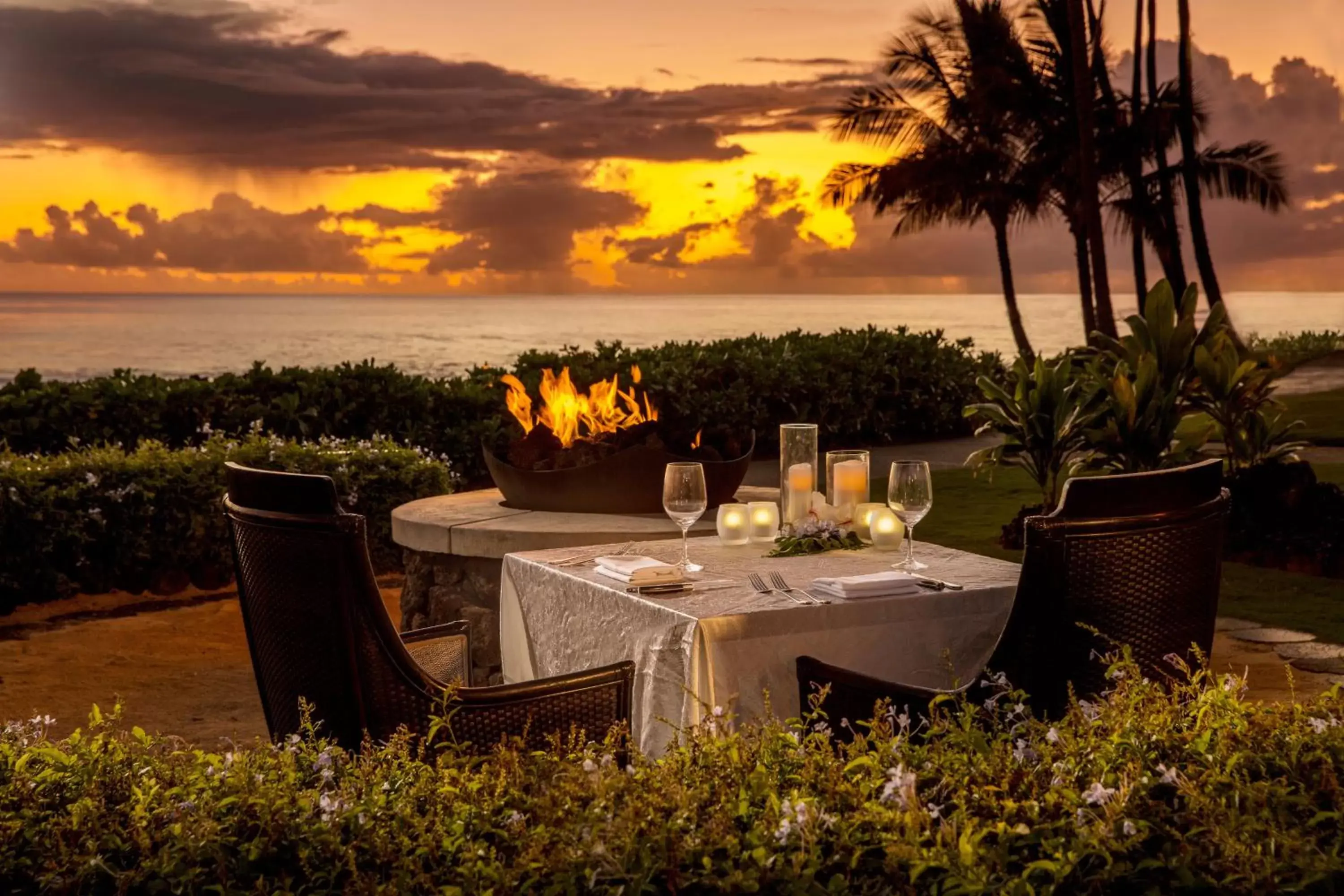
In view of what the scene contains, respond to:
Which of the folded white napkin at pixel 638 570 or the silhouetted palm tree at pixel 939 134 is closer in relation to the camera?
the folded white napkin at pixel 638 570

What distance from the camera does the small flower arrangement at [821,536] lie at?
166 inches

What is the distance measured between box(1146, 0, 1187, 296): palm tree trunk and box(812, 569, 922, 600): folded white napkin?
21.6 meters

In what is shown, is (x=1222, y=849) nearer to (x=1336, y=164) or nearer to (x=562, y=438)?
(x=562, y=438)

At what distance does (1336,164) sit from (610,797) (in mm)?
27403

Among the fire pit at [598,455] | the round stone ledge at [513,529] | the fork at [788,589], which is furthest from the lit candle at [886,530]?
the fire pit at [598,455]

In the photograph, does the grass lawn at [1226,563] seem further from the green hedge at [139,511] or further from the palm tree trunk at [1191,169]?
the palm tree trunk at [1191,169]

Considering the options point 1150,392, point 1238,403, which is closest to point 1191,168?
point 1238,403

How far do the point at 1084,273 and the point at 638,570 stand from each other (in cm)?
2225

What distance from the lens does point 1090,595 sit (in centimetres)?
321

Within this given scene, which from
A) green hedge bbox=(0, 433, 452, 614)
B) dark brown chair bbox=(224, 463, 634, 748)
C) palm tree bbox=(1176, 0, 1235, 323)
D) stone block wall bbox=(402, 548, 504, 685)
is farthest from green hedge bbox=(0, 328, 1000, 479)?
palm tree bbox=(1176, 0, 1235, 323)

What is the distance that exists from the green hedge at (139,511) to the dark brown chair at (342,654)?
406 cm

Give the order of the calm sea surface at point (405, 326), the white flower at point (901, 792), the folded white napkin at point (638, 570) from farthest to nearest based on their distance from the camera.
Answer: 1. the calm sea surface at point (405, 326)
2. the folded white napkin at point (638, 570)
3. the white flower at point (901, 792)

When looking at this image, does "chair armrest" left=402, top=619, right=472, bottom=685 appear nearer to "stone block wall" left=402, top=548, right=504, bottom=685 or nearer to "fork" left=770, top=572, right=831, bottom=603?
"stone block wall" left=402, top=548, right=504, bottom=685

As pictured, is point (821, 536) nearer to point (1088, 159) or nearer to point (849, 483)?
point (849, 483)
